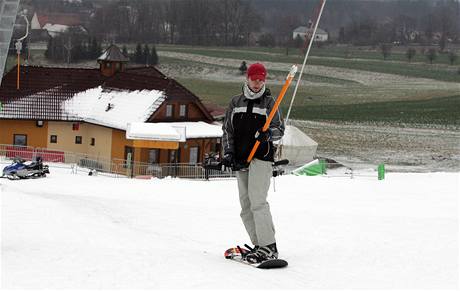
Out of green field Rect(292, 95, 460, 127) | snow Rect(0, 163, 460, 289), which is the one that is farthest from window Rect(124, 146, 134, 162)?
snow Rect(0, 163, 460, 289)

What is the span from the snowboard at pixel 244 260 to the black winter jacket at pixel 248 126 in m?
0.76

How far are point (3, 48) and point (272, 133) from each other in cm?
226

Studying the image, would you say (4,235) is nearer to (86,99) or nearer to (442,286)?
(442,286)

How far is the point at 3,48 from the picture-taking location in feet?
21.2

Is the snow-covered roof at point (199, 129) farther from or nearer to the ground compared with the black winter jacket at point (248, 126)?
nearer to the ground

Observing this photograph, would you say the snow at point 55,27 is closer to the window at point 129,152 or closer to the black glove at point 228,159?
the window at point 129,152

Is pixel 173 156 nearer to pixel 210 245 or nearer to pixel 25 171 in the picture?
pixel 25 171

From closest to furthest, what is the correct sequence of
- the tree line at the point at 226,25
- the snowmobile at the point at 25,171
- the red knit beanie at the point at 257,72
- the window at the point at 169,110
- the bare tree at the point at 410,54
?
the red knit beanie at the point at 257,72, the snowmobile at the point at 25,171, the window at the point at 169,110, the bare tree at the point at 410,54, the tree line at the point at 226,25

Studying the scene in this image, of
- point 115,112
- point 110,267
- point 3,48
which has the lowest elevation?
point 115,112

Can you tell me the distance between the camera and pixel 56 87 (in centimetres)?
4375

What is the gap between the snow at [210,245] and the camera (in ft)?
19.7

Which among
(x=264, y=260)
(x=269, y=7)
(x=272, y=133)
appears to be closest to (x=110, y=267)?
(x=264, y=260)

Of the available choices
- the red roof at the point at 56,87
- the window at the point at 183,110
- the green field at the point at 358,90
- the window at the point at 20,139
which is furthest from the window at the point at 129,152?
the green field at the point at 358,90

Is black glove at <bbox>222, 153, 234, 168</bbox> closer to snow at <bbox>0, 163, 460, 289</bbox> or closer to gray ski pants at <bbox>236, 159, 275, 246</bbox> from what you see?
gray ski pants at <bbox>236, 159, 275, 246</bbox>
